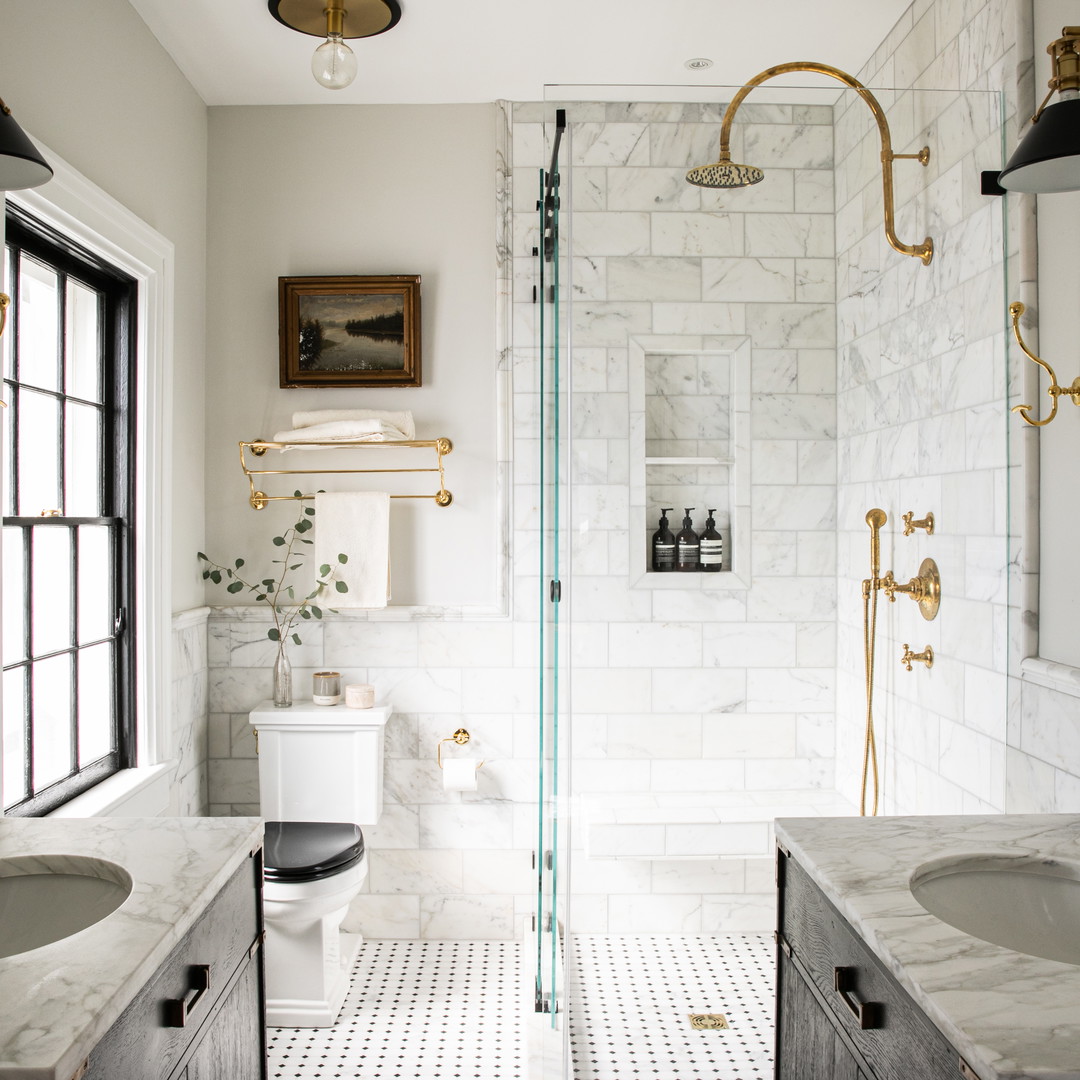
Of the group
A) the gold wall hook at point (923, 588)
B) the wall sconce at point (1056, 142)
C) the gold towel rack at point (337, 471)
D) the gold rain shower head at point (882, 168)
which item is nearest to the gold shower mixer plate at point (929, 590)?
the gold wall hook at point (923, 588)

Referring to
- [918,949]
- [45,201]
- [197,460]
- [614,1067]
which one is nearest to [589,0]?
[45,201]

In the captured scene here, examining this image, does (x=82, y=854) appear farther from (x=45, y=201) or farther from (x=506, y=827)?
(x=506, y=827)

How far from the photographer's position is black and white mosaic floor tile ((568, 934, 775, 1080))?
88.4 inches

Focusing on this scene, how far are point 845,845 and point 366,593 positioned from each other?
190 centimetres

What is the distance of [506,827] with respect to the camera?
3.00 metres

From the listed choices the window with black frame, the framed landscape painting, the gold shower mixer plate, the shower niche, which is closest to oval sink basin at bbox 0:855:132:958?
the window with black frame

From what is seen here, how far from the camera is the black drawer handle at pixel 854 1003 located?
1.09 metres

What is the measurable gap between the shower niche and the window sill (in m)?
1.41

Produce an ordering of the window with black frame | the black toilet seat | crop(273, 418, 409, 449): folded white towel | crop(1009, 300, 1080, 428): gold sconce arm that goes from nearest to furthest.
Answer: crop(1009, 300, 1080, 428): gold sconce arm < the window with black frame < the black toilet seat < crop(273, 418, 409, 449): folded white towel

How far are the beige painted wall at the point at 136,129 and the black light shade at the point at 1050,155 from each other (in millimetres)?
1871

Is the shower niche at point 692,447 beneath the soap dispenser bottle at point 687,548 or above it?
above

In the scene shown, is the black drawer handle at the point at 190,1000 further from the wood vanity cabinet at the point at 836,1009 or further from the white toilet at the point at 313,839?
the white toilet at the point at 313,839

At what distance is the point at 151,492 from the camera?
8.36 feet

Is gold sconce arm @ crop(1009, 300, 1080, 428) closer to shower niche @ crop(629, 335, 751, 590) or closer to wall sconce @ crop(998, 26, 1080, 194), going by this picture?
wall sconce @ crop(998, 26, 1080, 194)
